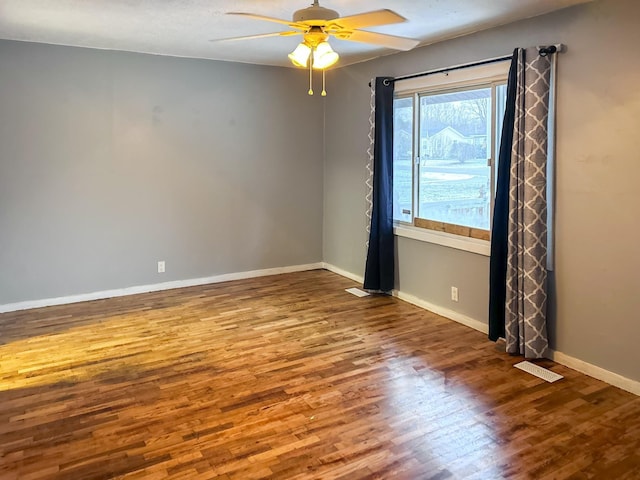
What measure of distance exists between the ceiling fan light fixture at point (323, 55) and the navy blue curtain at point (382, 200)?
→ 196cm

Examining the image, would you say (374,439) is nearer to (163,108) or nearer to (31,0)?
(31,0)

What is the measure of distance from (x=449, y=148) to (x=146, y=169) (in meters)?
2.86

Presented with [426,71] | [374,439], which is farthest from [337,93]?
[374,439]

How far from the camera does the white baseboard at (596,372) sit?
309 centimetres

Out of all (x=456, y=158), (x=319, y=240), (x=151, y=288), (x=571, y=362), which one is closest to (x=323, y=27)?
(x=456, y=158)

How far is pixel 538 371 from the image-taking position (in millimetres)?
3357

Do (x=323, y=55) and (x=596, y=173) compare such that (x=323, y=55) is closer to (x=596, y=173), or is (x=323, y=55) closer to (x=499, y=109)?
(x=499, y=109)

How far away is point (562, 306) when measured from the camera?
346 cm

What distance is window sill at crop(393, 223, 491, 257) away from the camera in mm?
A: 4062

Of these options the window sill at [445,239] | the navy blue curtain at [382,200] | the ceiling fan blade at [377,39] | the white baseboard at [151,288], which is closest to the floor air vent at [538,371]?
the window sill at [445,239]

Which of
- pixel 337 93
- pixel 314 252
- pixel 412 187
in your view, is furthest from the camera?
pixel 314 252

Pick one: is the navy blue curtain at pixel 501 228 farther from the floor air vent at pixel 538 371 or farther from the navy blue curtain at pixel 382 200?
the navy blue curtain at pixel 382 200

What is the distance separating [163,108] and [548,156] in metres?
3.53

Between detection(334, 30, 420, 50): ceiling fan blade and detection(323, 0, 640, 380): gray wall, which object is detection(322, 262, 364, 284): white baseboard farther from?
detection(334, 30, 420, 50): ceiling fan blade
